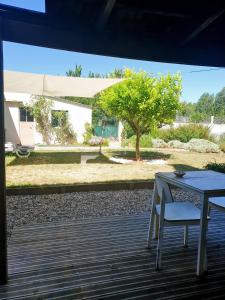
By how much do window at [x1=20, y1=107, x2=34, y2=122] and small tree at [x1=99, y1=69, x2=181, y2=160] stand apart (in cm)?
586

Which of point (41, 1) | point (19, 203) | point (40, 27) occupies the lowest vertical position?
point (19, 203)

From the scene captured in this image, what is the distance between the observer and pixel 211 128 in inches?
527

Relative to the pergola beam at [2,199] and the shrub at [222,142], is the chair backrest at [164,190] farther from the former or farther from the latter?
the shrub at [222,142]

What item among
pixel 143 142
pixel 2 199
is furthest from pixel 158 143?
pixel 2 199

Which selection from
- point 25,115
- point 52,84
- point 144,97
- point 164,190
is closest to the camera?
point 164,190

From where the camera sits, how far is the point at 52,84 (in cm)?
686

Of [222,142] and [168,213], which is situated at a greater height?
[222,142]

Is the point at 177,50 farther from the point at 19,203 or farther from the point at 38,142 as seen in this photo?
the point at 38,142

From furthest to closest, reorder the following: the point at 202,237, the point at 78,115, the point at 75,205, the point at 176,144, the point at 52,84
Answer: the point at 78,115, the point at 176,144, the point at 52,84, the point at 75,205, the point at 202,237

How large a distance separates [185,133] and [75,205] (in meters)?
10.0

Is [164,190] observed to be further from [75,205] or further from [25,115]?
[25,115]

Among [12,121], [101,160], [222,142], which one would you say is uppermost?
[12,121]

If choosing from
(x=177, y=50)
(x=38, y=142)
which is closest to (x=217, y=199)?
(x=177, y=50)

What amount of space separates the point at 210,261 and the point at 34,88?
20.5ft
